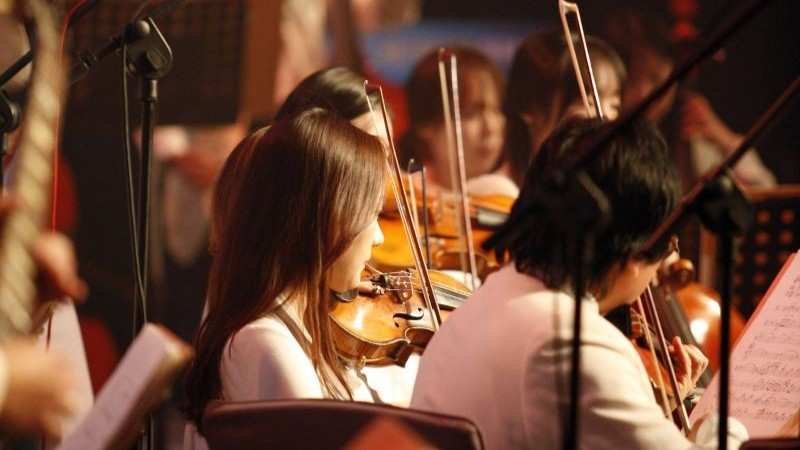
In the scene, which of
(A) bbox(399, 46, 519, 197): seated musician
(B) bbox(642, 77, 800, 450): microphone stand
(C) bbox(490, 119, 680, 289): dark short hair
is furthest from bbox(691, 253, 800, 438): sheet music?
(A) bbox(399, 46, 519, 197): seated musician

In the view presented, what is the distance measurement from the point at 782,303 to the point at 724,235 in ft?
1.87

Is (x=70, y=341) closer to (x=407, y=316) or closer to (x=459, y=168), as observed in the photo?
(x=407, y=316)

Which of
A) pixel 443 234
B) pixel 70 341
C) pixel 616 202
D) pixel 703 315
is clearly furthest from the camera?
pixel 443 234

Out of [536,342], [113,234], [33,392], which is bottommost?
[113,234]

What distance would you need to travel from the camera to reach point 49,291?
1.14 m

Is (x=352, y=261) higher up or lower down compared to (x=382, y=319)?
higher up

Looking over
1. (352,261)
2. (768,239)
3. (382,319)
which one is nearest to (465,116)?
(768,239)

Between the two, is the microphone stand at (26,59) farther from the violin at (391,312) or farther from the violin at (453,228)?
the violin at (453,228)

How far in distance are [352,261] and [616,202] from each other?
59cm

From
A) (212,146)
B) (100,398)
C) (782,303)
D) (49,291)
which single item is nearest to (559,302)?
(782,303)

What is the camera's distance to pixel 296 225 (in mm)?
1990

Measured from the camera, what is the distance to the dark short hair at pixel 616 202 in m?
1.59

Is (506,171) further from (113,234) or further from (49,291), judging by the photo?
(49,291)

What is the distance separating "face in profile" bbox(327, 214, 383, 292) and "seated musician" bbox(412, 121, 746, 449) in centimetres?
36
